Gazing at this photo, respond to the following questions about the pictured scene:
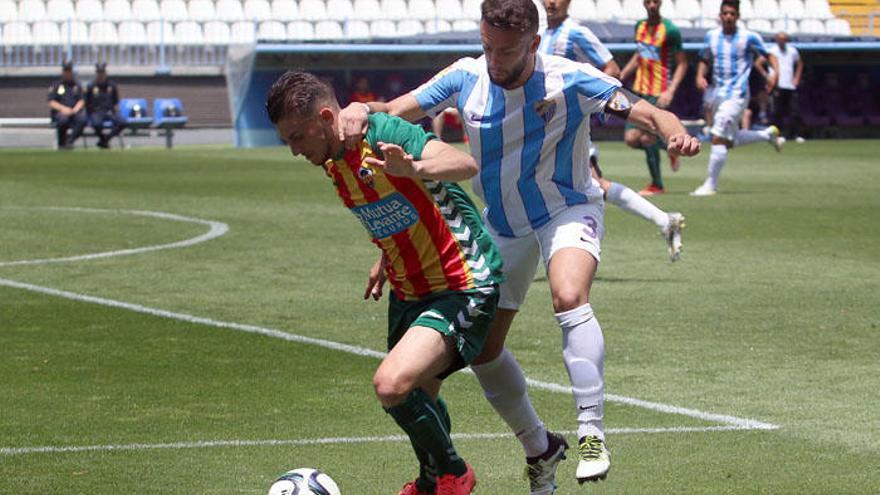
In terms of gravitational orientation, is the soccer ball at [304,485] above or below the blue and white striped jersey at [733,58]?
above

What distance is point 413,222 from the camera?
5852mm

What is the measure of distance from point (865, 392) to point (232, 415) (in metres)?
2.95

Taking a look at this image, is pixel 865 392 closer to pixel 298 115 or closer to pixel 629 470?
pixel 629 470

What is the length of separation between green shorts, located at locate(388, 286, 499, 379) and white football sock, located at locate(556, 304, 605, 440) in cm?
40

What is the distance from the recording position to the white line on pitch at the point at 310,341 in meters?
7.40

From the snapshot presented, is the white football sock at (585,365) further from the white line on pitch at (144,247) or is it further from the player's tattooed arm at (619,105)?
the white line on pitch at (144,247)

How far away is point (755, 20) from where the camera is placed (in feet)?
146

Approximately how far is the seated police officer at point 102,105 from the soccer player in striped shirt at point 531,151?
28.4m

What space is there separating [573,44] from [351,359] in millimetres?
5095

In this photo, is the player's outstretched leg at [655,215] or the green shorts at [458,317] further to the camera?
the player's outstretched leg at [655,215]

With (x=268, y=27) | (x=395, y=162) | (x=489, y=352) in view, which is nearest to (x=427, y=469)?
(x=489, y=352)

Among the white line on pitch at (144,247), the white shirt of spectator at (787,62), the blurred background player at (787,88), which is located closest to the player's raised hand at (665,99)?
the white line on pitch at (144,247)

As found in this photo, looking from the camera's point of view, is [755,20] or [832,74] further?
[755,20]

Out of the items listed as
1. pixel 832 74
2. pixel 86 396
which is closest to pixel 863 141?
pixel 832 74
